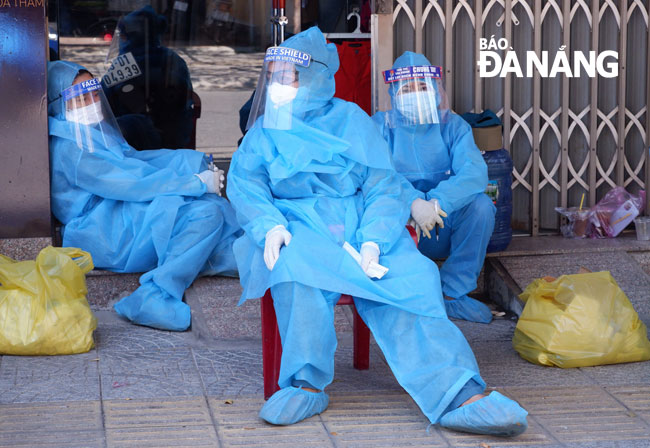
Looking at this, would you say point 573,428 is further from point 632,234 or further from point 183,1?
point 183,1

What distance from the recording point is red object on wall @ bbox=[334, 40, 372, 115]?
251 inches

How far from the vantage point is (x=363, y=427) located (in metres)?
3.66

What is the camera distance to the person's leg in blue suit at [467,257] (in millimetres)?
5145

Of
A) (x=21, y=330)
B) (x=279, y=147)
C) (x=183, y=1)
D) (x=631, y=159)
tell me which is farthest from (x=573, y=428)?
(x=183, y=1)

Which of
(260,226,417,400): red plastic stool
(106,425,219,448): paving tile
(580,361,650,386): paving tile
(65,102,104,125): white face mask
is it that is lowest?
(580,361,650,386): paving tile

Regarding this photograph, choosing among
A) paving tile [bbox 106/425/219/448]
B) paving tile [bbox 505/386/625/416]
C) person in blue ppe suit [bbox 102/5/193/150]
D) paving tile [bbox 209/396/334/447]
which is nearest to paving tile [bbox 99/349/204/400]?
paving tile [bbox 209/396/334/447]

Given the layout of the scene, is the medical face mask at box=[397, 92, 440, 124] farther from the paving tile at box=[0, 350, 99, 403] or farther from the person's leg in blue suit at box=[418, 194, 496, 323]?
the paving tile at box=[0, 350, 99, 403]

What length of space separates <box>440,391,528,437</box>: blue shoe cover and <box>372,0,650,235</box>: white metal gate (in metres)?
2.78

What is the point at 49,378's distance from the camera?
4.19 metres

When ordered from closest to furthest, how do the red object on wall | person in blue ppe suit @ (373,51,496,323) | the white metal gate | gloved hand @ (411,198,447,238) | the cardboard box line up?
gloved hand @ (411,198,447,238)
person in blue ppe suit @ (373,51,496,323)
the cardboard box
the white metal gate
the red object on wall

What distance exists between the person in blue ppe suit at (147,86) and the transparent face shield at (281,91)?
2.64 metres

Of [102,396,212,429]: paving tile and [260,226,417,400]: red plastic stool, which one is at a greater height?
[260,226,417,400]: red plastic stool

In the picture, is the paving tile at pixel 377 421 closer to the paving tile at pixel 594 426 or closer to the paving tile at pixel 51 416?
the paving tile at pixel 594 426

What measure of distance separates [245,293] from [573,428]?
1.36 m
